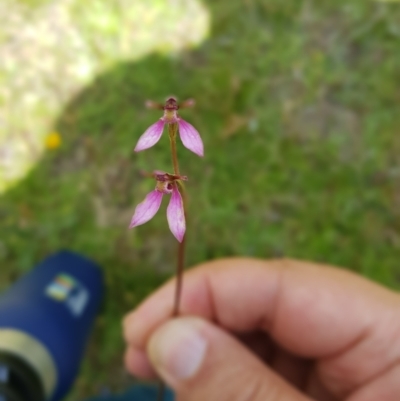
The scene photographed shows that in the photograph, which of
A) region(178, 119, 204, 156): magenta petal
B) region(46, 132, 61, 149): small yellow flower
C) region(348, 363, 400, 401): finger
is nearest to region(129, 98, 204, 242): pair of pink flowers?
region(178, 119, 204, 156): magenta petal

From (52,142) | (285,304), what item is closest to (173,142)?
(285,304)

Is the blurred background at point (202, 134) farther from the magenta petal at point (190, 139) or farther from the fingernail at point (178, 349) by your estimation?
the magenta petal at point (190, 139)

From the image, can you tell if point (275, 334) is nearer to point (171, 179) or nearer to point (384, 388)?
point (384, 388)

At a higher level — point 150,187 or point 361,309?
point 150,187

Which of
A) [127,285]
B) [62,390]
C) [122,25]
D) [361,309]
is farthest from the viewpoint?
[122,25]

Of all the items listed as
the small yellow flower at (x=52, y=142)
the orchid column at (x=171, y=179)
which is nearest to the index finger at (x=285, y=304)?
the orchid column at (x=171, y=179)

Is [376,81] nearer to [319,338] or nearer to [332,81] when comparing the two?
[332,81]

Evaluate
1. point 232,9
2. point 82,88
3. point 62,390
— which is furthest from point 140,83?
point 62,390
